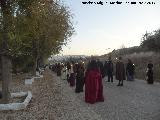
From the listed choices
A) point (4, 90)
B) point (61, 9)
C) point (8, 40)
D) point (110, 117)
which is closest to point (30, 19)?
point (8, 40)

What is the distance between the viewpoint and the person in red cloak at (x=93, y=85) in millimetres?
17812

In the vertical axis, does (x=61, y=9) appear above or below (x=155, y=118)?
above

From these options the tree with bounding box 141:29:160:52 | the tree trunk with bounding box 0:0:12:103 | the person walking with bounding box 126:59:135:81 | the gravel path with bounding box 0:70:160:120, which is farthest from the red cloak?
the tree with bounding box 141:29:160:52

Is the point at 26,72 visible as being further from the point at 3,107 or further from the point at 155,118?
the point at 155,118

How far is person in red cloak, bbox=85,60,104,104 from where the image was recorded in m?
17.8

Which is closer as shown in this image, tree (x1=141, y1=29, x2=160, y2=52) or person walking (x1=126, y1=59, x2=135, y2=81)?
person walking (x1=126, y1=59, x2=135, y2=81)

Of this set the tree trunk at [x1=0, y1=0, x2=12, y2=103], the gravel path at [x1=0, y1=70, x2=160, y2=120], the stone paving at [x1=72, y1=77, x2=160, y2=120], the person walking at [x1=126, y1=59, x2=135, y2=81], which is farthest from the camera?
the person walking at [x1=126, y1=59, x2=135, y2=81]

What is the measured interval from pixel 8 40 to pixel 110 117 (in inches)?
275

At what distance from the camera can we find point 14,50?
1853 cm

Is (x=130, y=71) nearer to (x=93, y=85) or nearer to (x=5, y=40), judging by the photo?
(x=93, y=85)

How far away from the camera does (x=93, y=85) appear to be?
17.9 m

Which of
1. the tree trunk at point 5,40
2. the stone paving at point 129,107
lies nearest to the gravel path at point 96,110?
the stone paving at point 129,107

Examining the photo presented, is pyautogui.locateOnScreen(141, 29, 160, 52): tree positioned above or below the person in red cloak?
above

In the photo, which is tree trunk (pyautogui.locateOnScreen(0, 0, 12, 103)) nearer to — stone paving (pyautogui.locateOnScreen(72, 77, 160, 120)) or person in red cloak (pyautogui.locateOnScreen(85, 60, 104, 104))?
person in red cloak (pyautogui.locateOnScreen(85, 60, 104, 104))
